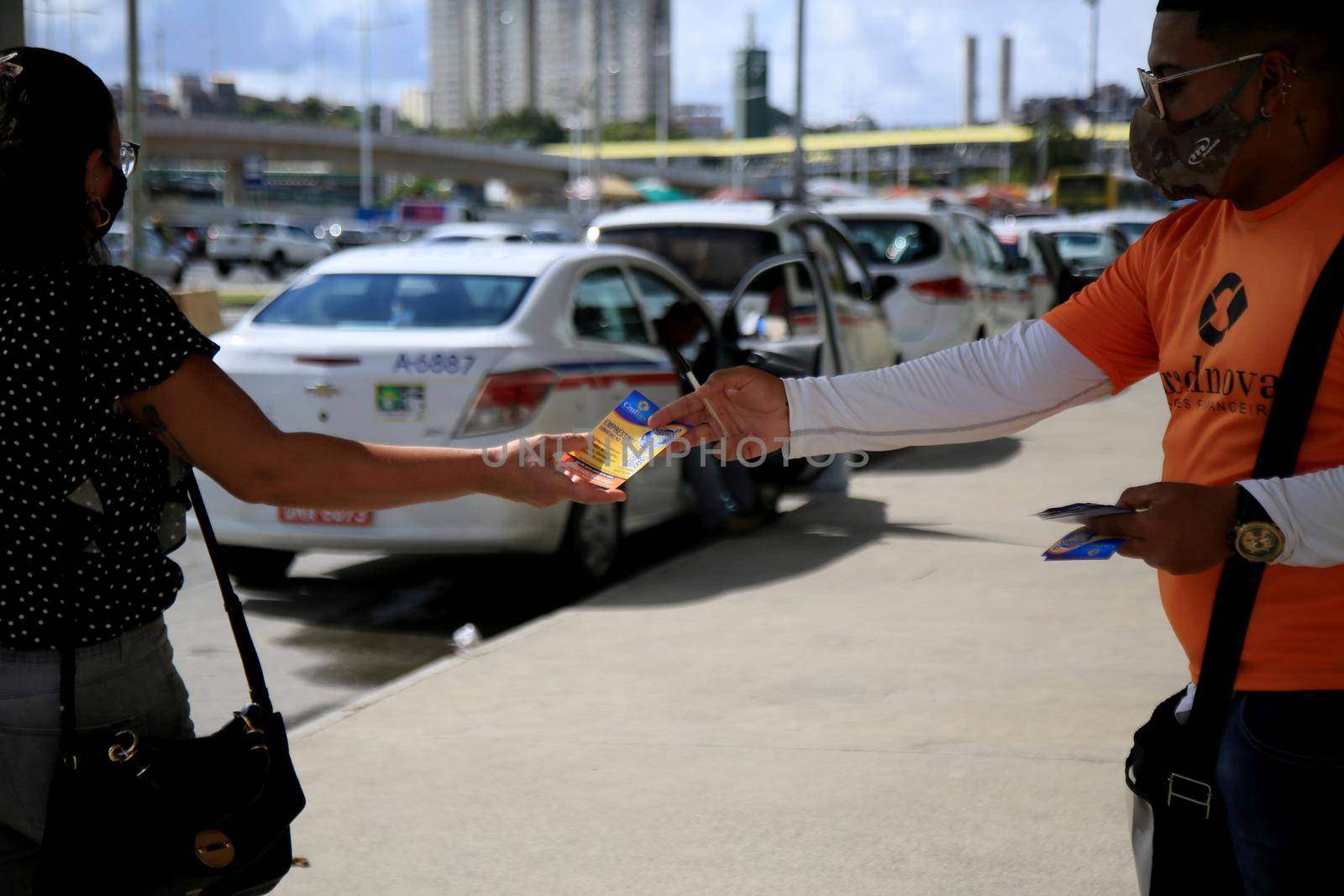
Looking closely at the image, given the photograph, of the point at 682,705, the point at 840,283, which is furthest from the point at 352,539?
the point at 840,283

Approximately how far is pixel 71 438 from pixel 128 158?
0.49 metres

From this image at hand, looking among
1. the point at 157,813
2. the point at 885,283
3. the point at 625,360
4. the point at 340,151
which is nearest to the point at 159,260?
the point at 885,283

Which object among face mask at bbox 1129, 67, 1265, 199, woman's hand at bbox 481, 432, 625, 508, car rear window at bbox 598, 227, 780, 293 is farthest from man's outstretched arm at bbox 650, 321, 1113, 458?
car rear window at bbox 598, 227, 780, 293

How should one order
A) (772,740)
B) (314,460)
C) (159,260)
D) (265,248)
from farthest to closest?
1. (265,248)
2. (159,260)
3. (772,740)
4. (314,460)

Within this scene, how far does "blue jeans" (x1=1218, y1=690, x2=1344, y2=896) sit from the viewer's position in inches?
80.4

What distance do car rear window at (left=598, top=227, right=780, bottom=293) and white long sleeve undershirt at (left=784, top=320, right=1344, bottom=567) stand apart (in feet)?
26.4

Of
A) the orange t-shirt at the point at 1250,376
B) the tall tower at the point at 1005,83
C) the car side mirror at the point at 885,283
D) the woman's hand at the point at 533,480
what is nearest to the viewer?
the orange t-shirt at the point at 1250,376

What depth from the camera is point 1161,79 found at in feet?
7.61

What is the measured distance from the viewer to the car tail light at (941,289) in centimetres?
1416

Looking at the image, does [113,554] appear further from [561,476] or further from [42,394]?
[561,476]

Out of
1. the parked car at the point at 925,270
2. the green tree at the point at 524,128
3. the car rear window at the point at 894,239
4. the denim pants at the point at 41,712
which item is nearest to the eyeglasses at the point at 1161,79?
the denim pants at the point at 41,712

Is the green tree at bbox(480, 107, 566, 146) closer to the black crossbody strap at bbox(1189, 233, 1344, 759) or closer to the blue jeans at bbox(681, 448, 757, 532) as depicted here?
the blue jeans at bbox(681, 448, 757, 532)

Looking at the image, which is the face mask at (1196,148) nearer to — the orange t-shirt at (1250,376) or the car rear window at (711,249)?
the orange t-shirt at (1250,376)

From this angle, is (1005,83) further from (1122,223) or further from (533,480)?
(533,480)
